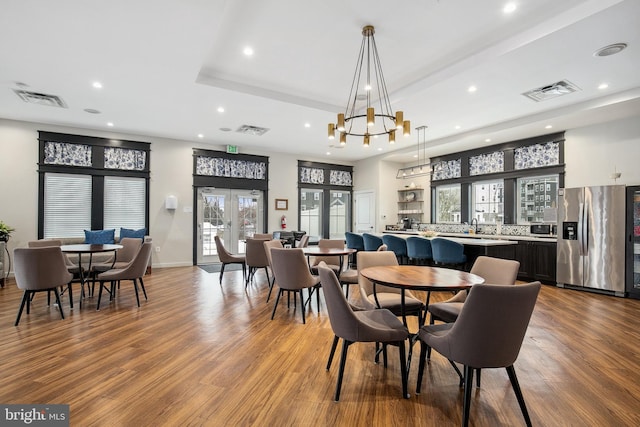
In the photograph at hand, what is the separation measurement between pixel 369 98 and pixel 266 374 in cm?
423

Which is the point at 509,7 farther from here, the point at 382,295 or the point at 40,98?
the point at 40,98

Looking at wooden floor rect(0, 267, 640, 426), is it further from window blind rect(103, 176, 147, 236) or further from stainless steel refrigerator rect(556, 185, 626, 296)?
window blind rect(103, 176, 147, 236)

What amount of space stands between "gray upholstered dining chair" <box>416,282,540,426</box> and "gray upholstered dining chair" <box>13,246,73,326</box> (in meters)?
4.30

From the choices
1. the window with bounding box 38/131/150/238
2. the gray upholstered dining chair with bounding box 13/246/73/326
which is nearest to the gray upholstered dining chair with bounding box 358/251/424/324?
the gray upholstered dining chair with bounding box 13/246/73/326

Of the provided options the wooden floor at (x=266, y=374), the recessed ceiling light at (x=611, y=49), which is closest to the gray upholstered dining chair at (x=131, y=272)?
the wooden floor at (x=266, y=374)

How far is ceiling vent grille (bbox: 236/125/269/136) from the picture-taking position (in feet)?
22.9

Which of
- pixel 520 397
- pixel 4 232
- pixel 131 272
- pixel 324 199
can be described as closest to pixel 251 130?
pixel 324 199

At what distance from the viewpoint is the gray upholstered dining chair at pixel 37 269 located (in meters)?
3.58

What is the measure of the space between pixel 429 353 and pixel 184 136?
713 cm

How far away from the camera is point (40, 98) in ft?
17.0

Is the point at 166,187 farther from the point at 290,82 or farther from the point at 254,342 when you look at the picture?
the point at 254,342

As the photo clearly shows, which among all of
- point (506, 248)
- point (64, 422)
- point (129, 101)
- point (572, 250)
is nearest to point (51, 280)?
point (64, 422)

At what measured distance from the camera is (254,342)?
3172 mm

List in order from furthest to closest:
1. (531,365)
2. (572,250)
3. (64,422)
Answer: (572,250)
(531,365)
(64,422)
